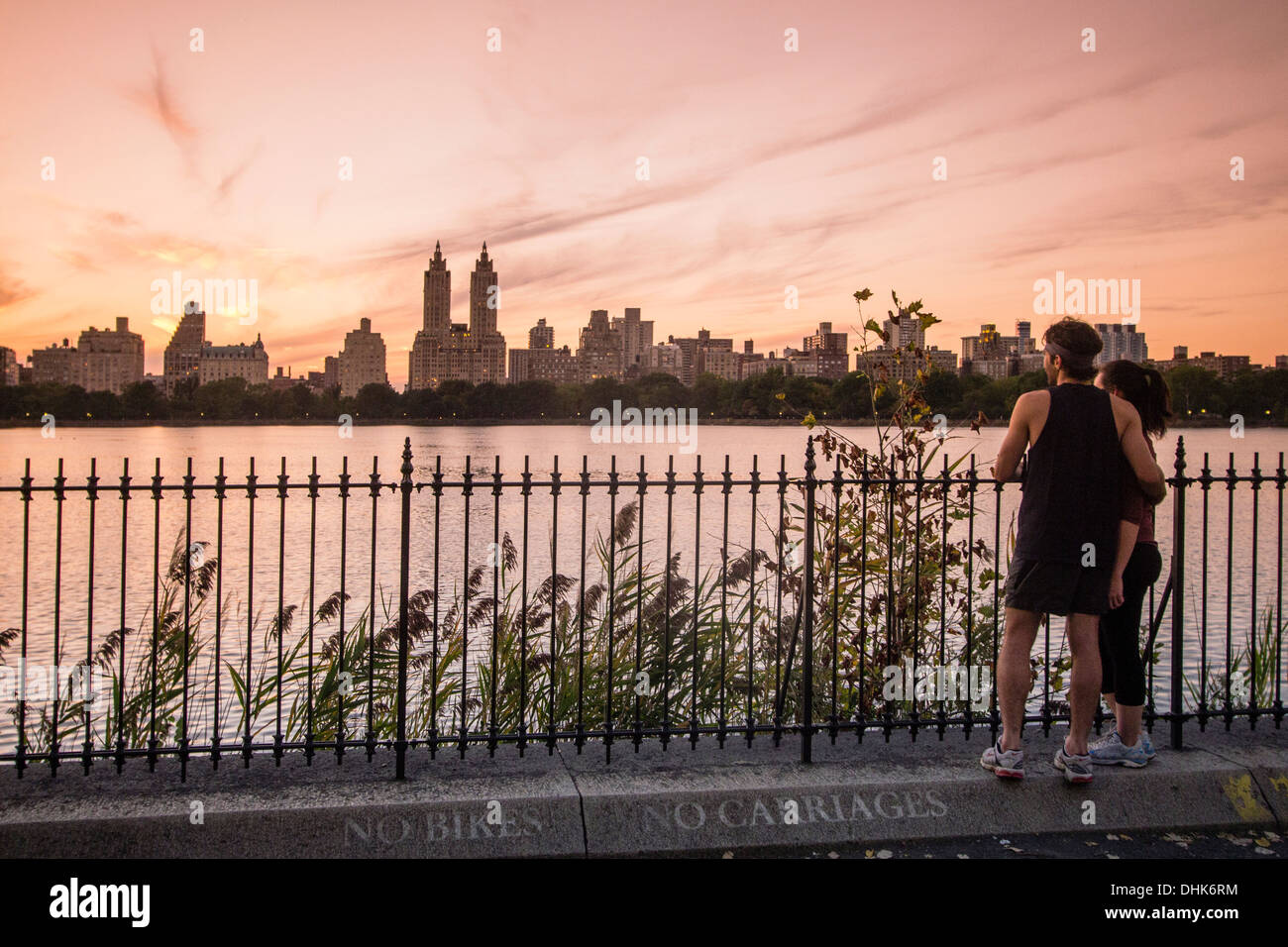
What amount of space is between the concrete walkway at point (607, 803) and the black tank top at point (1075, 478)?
4.00 ft

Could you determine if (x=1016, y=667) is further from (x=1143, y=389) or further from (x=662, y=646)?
(x=662, y=646)

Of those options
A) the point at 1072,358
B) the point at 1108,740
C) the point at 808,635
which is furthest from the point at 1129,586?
the point at 808,635

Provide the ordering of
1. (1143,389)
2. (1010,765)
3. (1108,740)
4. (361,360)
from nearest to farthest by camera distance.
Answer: (1010,765) → (1143,389) → (1108,740) → (361,360)

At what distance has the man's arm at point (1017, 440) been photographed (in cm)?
474

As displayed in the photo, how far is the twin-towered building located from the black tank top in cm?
15956

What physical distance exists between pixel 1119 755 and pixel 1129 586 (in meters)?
0.90

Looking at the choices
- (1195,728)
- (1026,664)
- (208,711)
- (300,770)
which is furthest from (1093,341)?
(208,711)

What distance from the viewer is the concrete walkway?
14.3ft

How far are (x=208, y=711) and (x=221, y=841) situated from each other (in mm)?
8253

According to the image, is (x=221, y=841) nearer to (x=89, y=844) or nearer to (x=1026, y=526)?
(x=89, y=844)

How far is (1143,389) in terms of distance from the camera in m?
5.08

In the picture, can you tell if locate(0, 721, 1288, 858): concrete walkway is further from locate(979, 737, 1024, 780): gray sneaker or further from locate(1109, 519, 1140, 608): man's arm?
locate(1109, 519, 1140, 608): man's arm

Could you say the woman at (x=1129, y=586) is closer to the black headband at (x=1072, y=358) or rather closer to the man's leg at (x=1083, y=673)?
the man's leg at (x=1083, y=673)

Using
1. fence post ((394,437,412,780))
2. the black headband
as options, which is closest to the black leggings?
the black headband
